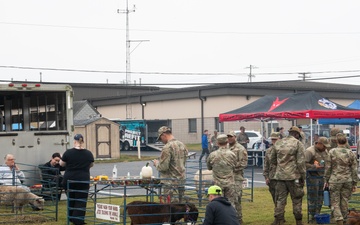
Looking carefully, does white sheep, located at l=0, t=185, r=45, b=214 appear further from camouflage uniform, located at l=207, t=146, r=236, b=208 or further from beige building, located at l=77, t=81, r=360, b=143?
beige building, located at l=77, t=81, r=360, b=143

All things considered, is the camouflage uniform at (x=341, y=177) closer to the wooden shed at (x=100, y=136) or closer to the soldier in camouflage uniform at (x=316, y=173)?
the soldier in camouflage uniform at (x=316, y=173)

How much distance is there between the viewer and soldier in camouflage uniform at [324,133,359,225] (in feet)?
42.9

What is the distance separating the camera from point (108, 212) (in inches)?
448

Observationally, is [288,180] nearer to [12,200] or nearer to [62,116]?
[12,200]

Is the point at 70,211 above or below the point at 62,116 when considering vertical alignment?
below

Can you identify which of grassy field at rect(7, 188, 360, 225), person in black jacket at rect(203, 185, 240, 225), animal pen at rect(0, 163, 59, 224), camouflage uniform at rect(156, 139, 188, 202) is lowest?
grassy field at rect(7, 188, 360, 225)

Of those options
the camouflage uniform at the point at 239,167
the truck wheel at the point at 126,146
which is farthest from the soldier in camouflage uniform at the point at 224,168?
the truck wheel at the point at 126,146

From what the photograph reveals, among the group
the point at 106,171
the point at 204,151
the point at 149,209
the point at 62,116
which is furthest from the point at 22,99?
the point at 204,151

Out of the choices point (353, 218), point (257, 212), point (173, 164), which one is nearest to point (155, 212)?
point (173, 164)

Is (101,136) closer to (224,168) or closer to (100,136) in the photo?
(100,136)

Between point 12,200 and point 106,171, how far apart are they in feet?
52.1

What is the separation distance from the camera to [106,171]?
30.2 m

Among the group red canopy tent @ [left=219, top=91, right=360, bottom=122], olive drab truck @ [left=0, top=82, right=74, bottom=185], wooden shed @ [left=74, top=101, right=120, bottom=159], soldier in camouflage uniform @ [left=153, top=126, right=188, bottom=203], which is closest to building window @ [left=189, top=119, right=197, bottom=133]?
wooden shed @ [left=74, top=101, right=120, bottom=159]

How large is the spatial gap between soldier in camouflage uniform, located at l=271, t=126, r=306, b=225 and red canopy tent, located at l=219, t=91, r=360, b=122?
42.8ft
